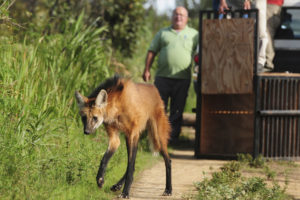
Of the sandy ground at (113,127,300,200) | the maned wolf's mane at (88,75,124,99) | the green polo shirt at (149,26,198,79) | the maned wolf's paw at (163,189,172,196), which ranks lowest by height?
the sandy ground at (113,127,300,200)

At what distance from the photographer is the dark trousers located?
8883 mm

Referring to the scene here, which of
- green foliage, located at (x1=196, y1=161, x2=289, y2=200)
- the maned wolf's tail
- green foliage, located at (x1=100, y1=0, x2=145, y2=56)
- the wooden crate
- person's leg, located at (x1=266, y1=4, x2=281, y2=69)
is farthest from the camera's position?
green foliage, located at (x1=100, y1=0, x2=145, y2=56)

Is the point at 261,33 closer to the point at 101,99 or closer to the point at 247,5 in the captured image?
the point at 247,5

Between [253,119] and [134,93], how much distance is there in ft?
9.43

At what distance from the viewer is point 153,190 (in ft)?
18.7

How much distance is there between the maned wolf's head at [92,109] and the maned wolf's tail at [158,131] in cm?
91

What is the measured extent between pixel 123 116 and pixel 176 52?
3.47m

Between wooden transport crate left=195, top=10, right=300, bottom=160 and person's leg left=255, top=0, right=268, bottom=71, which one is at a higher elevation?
person's leg left=255, top=0, right=268, bottom=71

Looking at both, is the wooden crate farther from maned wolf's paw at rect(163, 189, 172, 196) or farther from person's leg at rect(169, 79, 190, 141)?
maned wolf's paw at rect(163, 189, 172, 196)

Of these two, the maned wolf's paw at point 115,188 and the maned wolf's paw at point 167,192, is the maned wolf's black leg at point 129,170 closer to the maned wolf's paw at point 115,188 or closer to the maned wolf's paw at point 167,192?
the maned wolf's paw at point 115,188

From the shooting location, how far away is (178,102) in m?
9.05

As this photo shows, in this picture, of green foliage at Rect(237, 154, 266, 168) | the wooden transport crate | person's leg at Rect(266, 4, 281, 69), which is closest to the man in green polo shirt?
the wooden transport crate

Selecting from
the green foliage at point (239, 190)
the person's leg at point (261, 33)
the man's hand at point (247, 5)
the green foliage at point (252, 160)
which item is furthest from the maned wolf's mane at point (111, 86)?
the person's leg at point (261, 33)

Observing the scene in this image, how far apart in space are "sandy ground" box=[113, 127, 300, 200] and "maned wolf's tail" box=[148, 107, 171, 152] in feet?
1.49
